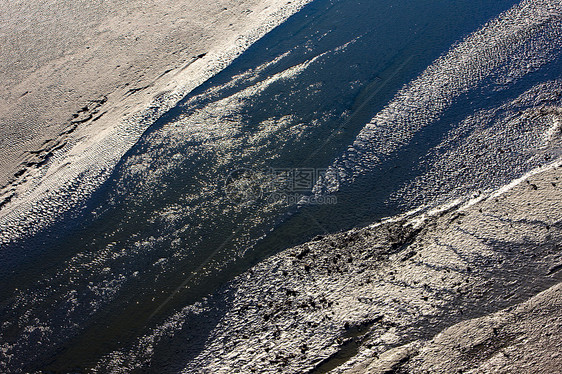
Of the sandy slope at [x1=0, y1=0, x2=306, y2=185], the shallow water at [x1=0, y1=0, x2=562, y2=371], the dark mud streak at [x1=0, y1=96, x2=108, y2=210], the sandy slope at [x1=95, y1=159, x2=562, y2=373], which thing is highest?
the sandy slope at [x1=0, y1=0, x2=306, y2=185]

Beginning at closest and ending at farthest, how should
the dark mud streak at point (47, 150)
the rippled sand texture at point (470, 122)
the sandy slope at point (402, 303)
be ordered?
the sandy slope at point (402, 303) < the rippled sand texture at point (470, 122) < the dark mud streak at point (47, 150)

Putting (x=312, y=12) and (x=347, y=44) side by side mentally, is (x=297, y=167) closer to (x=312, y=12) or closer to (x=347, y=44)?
(x=347, y=44)

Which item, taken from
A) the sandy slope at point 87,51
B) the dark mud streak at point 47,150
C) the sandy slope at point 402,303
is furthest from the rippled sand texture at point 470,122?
the dark mud streak at point 47,150

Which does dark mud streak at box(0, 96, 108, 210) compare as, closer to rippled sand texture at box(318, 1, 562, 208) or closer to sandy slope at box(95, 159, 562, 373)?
sandy slope at box(95, 159, 562, 373)

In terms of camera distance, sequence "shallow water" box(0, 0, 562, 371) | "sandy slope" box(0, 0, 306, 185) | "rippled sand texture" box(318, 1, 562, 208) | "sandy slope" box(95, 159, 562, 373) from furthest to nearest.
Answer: "sandy slope" box(0, 0, 306, 185) < "rippled sand texture" box(318, 1, 562, 208) < "shallow water" box(0, 0, 562, 371) < "sandy slope" box(95, 159, 562, 373)

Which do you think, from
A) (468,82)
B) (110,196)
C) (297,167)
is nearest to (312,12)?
(468,82)

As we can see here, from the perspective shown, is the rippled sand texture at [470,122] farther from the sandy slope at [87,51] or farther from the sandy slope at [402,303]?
the sandy slope at [87,51]

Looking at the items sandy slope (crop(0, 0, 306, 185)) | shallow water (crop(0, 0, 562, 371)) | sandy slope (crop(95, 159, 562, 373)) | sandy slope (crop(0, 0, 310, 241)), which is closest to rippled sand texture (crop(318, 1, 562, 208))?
shallow water (crop(0, 0, 562, 371))

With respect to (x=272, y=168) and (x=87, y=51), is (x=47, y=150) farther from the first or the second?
(x=272, y=168)

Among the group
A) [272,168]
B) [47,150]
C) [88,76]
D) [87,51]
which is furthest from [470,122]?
[87,51]
